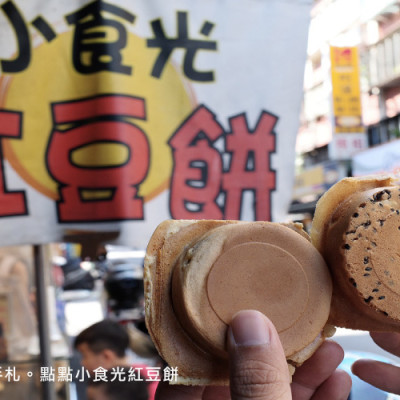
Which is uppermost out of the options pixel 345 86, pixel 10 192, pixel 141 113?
pixel 345 86

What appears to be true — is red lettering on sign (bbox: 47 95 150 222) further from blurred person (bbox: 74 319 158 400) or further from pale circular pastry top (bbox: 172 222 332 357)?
blurred person (bbox: 74 319 158 400)

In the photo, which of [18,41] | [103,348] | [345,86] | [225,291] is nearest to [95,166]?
[18,41]

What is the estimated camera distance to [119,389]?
2.72 meters

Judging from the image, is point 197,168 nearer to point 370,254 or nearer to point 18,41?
point 18,41

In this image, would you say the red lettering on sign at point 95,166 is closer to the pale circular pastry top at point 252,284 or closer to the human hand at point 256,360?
the pale circular pastry top at point 252,284

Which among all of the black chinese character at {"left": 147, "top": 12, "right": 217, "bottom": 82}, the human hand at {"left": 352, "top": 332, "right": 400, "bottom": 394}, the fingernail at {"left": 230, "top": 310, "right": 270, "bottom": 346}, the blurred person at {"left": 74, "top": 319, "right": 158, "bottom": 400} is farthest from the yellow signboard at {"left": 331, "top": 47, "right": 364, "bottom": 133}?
the fingernail at {"left": 230, "top": 310, "right": 270, "bottom": 346}

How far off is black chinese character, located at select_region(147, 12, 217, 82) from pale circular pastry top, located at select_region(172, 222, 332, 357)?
1268 millimetres

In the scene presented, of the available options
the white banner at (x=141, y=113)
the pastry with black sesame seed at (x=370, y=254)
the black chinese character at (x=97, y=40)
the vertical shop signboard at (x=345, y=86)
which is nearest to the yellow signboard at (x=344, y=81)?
the vertical shop signboard at (x=345, y=86)

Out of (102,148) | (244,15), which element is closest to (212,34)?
(244,15)

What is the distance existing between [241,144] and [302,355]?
50.1 inches

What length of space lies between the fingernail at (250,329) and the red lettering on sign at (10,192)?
1318 mm

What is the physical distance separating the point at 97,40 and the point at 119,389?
199 centimetres

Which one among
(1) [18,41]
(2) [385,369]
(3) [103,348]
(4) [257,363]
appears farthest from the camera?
(3) [103,348]

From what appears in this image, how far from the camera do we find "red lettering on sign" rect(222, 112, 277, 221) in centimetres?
212
